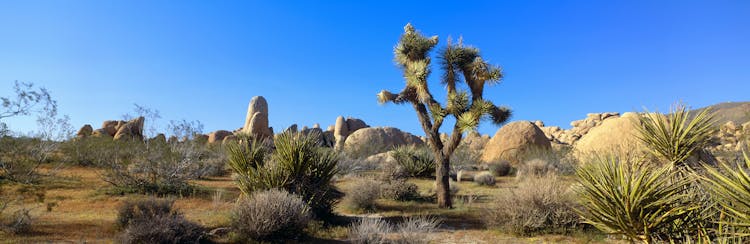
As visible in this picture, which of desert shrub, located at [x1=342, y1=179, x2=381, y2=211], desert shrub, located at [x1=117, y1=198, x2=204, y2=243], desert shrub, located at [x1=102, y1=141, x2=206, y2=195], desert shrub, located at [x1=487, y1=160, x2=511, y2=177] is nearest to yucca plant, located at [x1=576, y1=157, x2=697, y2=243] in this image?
desert shrub, located at [x1=342, y1=179, x2=381, y2=211]

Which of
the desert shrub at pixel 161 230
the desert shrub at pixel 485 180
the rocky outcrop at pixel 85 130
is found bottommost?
the desert shrub at pixel 161 230

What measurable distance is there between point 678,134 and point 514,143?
2194 cm

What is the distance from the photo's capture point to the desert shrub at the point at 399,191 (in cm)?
1332

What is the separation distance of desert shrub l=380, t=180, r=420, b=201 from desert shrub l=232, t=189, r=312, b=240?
5.45 metres

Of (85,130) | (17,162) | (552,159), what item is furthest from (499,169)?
(85,130)

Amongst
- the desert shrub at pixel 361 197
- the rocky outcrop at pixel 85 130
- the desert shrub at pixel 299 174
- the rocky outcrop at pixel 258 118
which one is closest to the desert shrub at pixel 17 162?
the desert shrub at pixel 299 174

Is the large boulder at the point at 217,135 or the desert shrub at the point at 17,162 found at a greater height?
the large boulder at the point at 217,135

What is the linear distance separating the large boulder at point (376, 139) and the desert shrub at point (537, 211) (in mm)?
24693

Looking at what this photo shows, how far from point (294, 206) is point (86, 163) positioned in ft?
59.4

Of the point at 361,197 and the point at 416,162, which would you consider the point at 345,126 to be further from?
the point at 361,197

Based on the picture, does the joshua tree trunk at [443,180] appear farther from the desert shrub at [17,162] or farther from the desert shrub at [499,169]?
the desert shrub at [17,162]

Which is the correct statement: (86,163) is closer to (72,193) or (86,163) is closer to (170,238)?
(72,193)

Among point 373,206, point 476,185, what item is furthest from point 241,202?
point 476,185

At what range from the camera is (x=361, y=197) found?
11883mm
